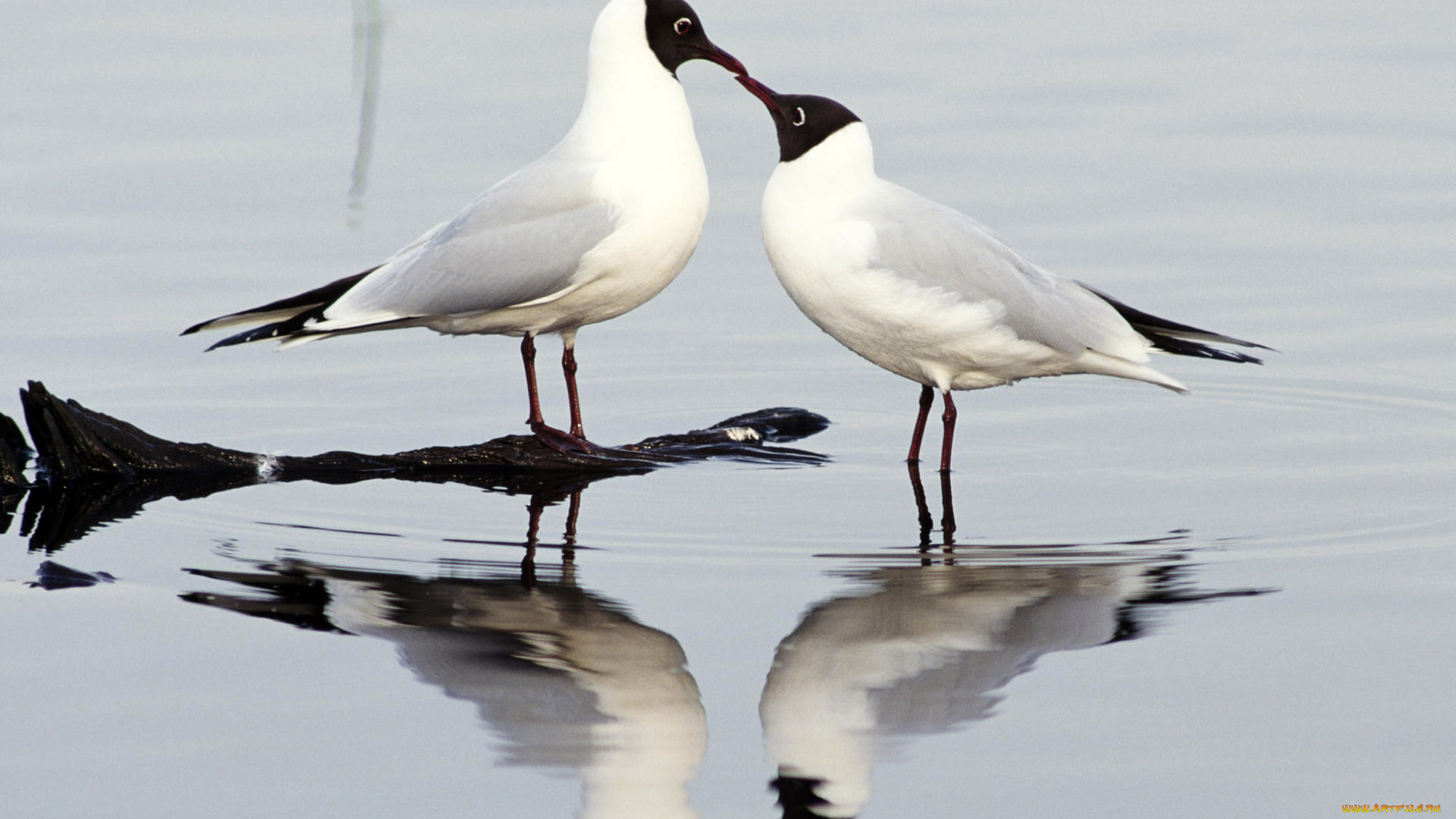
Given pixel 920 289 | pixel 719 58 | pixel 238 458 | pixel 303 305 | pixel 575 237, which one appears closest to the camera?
pixel 920 289

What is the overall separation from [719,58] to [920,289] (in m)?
1.38

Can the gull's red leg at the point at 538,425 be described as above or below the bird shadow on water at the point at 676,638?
above

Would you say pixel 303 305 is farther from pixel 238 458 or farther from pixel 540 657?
pixel 540 657

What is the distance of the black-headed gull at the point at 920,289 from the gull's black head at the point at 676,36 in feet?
1.33

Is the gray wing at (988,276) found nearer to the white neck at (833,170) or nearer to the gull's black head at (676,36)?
the white neck at (833,170)

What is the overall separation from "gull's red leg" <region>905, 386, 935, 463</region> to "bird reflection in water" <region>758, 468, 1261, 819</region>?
3.14 feet

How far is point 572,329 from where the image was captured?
23.9 feet

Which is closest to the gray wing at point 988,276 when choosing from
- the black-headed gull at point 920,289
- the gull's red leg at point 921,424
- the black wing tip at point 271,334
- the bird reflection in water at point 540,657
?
the black-headed gull at point 920,289

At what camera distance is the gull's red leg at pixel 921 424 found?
685 cm

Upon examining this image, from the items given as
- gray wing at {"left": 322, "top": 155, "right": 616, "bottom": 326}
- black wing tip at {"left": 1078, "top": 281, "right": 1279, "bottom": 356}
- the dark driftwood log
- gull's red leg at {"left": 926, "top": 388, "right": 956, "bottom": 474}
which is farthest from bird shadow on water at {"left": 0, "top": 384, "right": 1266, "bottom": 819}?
black wing tip at {"left": 1078, "top": 281, "right": 1279, "bottom": 356}

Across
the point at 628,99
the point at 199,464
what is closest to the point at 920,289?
the point at 628,99

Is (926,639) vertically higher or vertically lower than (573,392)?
lower

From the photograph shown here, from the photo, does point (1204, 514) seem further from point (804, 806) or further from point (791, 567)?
point (804, 806)

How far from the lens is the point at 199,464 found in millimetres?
6566
